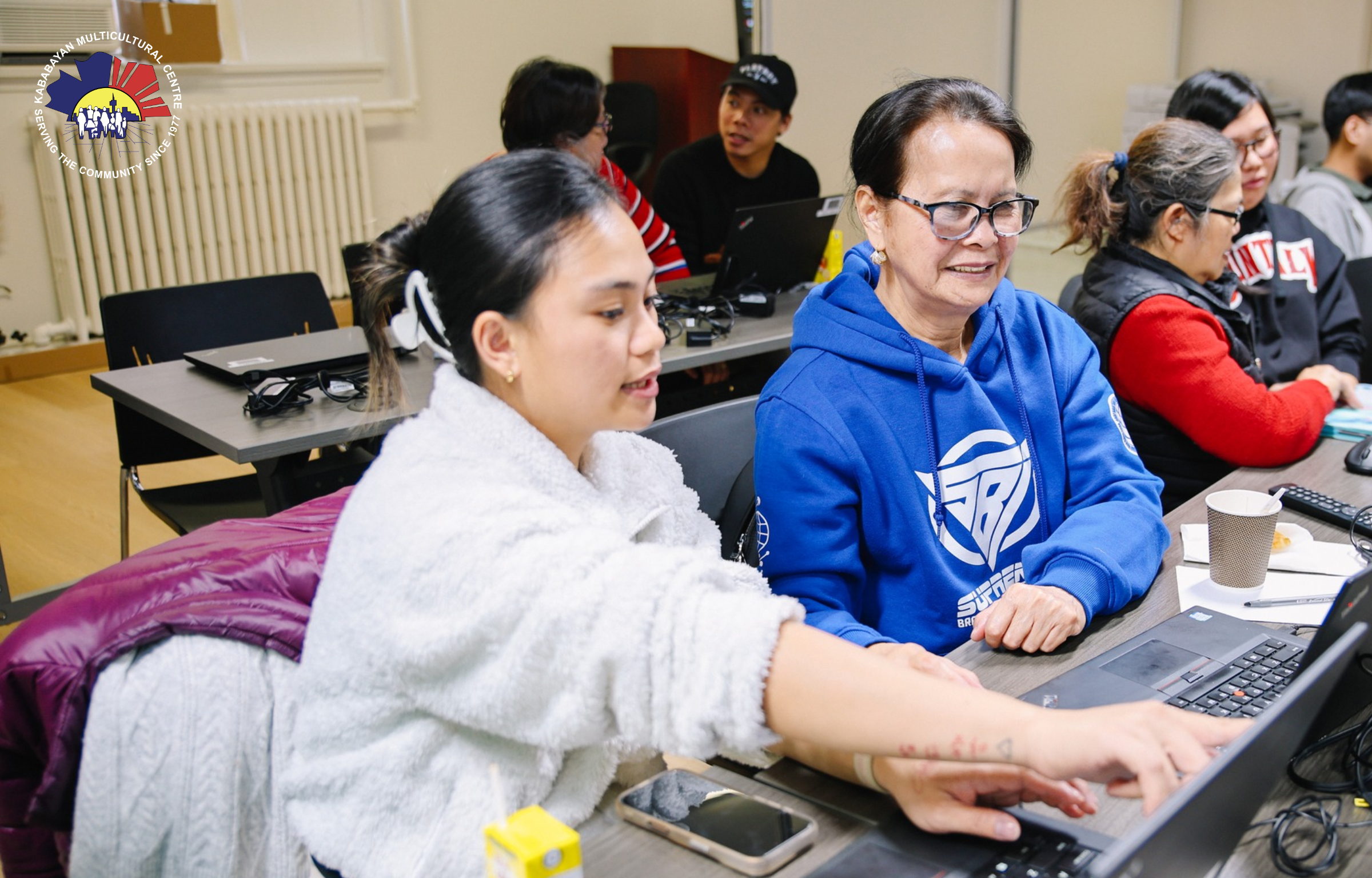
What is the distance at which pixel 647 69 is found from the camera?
19.4 ft

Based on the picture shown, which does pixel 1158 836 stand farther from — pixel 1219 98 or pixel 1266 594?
pixel 1219 98

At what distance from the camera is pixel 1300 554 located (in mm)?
1476

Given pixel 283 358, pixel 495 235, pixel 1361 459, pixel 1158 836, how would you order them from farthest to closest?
1. pixel 283 358
2. pixel 1361 459
3. pixel 495 235
4. pixel 1158 836

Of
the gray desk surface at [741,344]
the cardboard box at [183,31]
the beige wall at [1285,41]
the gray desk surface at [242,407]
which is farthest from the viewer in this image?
the cardboard box at [183,31]

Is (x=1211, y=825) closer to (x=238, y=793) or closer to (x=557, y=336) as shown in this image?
(x=557, y=336)

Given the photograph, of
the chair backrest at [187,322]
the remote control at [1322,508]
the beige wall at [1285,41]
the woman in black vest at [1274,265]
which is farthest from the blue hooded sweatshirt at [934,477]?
the beige wall at [1285,41]

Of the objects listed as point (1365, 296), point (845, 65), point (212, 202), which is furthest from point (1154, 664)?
point (212, 202)

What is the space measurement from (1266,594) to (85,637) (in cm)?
130

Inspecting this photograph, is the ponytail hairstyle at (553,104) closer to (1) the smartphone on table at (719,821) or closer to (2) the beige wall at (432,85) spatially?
(2) the beige wall at (432,85)

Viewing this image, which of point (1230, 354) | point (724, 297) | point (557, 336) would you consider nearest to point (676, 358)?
point (724, 297)

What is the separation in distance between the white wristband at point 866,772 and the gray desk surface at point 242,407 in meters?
1.20

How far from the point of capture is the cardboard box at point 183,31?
4809 millimetres

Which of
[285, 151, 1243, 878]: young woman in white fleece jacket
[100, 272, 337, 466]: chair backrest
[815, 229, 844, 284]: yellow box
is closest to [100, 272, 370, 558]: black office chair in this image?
[100, 272, 337, 466]: chair backrest

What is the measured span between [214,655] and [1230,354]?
1.86m
